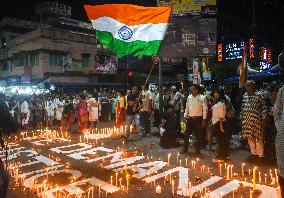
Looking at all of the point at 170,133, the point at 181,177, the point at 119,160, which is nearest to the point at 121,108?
the point at 170,133

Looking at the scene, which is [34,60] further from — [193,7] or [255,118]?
[255,118]

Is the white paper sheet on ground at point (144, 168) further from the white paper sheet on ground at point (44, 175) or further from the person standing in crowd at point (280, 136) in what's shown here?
the person standing in crowd at point (280, 136)

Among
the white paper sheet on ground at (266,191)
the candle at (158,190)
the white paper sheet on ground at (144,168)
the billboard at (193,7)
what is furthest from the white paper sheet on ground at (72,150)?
the billboard at (193,7)

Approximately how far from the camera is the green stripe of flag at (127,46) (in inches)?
397

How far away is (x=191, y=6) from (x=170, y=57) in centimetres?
245

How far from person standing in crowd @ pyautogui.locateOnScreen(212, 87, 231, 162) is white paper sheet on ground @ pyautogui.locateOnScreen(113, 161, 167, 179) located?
5.25 feet

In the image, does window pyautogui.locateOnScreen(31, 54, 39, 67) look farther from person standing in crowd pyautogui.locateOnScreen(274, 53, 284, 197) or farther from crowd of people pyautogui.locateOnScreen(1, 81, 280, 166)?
person standing in crowd pyautogui.locateOnScreen(274, 53, 284, 197)

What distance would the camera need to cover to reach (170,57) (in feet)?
42.3

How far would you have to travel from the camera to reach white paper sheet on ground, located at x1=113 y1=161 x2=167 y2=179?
7.14m

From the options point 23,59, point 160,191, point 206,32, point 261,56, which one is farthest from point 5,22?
point 160,191

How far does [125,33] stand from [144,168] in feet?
14.8

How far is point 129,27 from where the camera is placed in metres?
10.2

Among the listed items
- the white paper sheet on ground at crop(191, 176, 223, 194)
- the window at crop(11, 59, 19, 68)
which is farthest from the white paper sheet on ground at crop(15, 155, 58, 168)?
the window at crop(11, 59, 19, 68)

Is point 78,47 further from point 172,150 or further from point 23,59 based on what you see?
point 172,150
